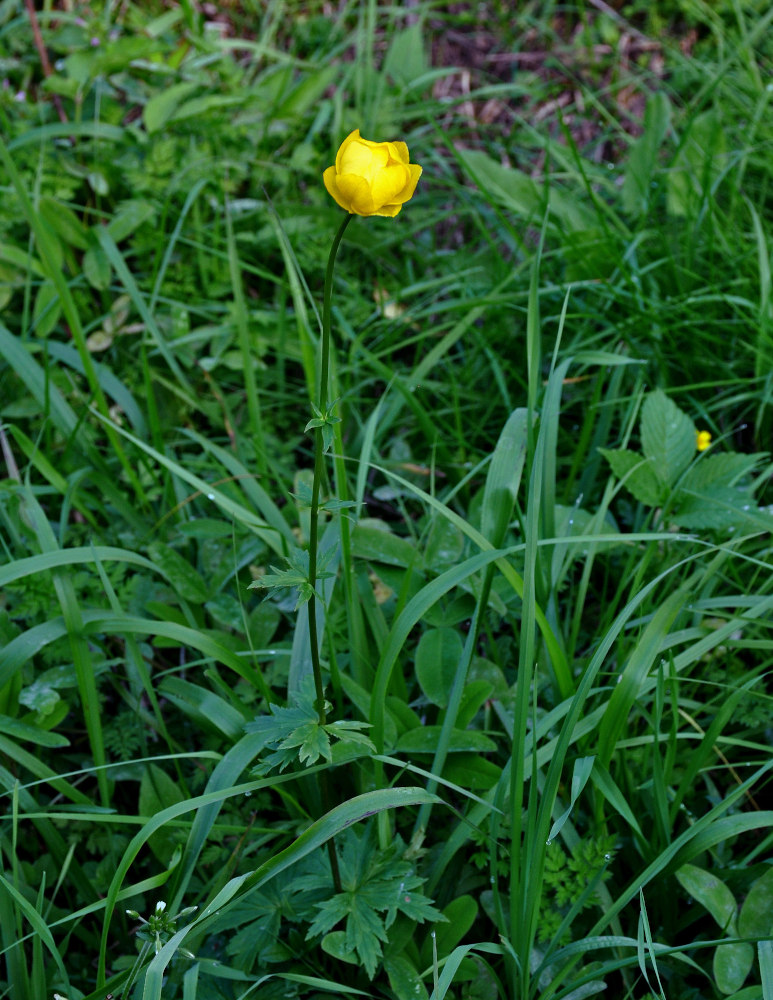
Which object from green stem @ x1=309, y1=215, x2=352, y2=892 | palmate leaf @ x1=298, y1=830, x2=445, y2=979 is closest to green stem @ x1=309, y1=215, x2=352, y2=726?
green stem @ x1=309, y1=215, x2=352, y2=892

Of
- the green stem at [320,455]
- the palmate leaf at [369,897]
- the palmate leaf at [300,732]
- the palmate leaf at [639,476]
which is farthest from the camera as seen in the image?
the palmate leaf at [639,476]

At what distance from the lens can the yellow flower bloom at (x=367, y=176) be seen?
35.1 inches

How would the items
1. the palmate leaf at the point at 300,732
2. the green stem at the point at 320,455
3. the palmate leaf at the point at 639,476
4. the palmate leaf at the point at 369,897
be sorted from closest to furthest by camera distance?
the green stem at the point at 320,455, the palmate leaf at the point at 300,732, the palmate leaf at the point at 369,897, the palmate leaf at the point at 639,476

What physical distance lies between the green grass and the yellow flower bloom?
0.90ft

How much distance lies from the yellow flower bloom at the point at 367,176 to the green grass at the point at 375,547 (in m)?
0.27

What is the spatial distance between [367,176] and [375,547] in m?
0.81

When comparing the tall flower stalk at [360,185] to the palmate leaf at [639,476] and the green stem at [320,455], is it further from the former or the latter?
the palmate leaf at [639,476]

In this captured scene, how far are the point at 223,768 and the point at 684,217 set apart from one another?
2.07 m

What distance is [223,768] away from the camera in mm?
1230

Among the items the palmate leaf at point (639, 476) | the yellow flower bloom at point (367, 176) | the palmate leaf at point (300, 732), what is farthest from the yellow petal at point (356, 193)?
the palmate leaf at point (639, 476)

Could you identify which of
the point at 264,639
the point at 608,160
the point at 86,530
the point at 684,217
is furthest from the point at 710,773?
the point at 608,160

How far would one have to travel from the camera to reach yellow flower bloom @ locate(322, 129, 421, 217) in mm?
892

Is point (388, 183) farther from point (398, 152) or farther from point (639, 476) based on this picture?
point (639, 476)

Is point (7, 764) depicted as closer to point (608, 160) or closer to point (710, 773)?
point (710, 773)
